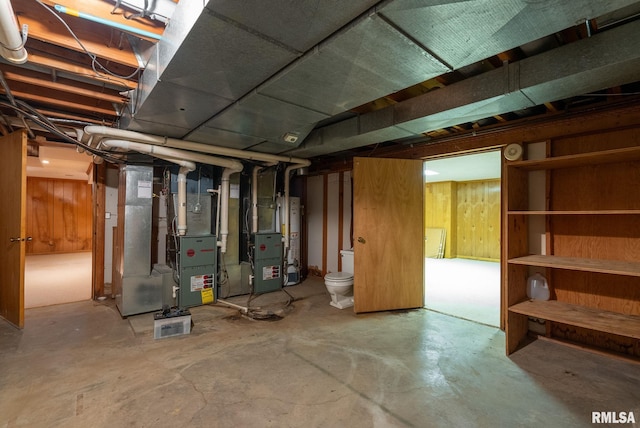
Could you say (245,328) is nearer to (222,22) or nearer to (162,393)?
(162,393)

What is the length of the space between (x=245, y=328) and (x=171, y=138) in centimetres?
216

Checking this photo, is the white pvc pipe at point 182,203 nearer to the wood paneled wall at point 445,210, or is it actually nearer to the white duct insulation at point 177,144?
the white duct insulation at point 177,144

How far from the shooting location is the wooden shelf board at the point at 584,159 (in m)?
2.05

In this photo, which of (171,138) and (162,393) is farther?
(171,138)

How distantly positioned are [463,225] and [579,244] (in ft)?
17.6

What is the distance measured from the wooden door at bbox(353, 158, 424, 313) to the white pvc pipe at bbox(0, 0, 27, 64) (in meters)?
2.79

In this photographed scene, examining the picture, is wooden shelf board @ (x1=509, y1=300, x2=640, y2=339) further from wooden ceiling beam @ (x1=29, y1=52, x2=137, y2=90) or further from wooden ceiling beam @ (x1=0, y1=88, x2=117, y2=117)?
wooden ceiling beam @ (x1=0, y1=88, x2=117, y2=117)

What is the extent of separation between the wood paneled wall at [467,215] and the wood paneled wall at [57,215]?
397 inches

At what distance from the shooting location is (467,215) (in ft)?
25.1

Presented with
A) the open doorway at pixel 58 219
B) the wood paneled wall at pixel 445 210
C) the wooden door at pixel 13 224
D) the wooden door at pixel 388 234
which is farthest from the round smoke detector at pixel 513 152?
the open doorway at pixel 58 219

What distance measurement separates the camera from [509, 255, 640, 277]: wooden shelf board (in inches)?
79.3

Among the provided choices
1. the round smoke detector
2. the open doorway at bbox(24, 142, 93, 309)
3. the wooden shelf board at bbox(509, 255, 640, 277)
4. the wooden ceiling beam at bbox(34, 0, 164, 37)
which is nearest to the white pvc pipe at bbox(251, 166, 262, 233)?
the wooden ceiling beam at bbox(34, 0, 164, 37)

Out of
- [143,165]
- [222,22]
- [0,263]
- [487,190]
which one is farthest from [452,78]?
[487,190]

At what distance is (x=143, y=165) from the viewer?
341cm
